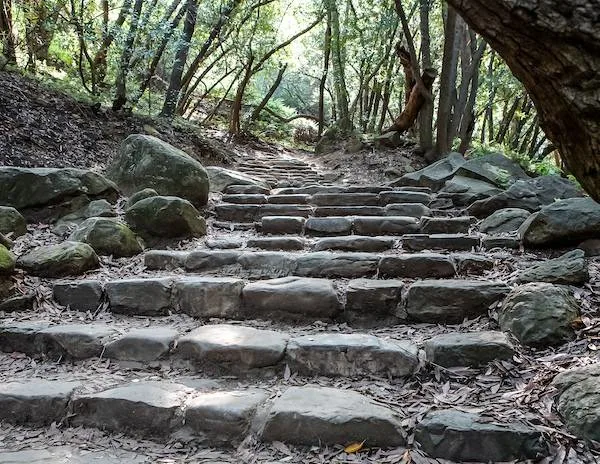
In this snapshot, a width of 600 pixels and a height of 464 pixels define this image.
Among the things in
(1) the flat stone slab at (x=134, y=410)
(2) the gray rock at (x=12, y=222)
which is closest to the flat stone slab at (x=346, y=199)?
(2) the gray rock at (x=12, y=222)

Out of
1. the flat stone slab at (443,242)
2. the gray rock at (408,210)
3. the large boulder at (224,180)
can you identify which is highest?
the large boulder at (224,180)

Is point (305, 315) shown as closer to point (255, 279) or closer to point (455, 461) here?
point (255, 279)

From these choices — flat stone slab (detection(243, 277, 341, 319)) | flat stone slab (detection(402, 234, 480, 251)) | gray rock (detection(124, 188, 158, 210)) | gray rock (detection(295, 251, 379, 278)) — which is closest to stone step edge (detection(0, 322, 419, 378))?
flat stone slab (detection(243, 277, 341, 319))

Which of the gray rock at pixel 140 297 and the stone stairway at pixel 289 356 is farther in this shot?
the gray rock at pixel 140 297

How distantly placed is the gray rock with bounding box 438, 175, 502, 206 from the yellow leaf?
143 inches

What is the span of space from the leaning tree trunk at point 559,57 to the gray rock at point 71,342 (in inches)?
95.5

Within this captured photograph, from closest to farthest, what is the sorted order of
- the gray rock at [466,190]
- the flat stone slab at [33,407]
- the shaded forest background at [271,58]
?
1. the flat stone slab at [33,407]
2. the gray rock at [466,190]
3. the shaded forest background at [271,58]

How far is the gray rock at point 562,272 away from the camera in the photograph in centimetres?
273

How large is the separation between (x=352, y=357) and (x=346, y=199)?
312 centimetres

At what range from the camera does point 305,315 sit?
288 cm

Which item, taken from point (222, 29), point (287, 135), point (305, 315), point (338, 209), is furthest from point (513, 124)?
point (305, 315)

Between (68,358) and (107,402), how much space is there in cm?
63

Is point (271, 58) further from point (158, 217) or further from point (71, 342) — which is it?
point (71, 342)

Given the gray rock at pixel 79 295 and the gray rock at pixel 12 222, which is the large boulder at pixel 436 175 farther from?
the gray rock at pixel 12 222
